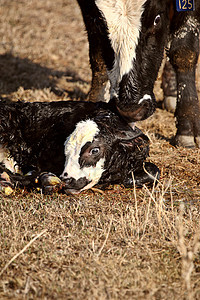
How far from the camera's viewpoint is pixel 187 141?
15.6ft

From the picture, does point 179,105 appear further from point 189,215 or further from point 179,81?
point 189,215

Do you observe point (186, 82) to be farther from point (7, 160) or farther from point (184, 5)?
point (7, 160)

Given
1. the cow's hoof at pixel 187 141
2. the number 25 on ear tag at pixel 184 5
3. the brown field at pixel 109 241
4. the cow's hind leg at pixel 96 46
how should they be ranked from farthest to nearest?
the cow's hoof at pixel 187 141 → the number 25 on ear tag at pixel 184 5 → the cow's hind leg at pixel 96 46 → the brown field at pixel 109 241

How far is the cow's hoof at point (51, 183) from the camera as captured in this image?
3260mm

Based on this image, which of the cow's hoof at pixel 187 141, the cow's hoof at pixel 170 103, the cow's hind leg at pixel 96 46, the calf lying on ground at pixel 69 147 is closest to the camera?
the calf lying on ground at pixel 69 147

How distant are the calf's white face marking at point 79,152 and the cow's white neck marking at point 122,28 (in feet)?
2.02

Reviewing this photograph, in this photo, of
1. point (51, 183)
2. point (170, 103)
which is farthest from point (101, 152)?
point (170, 103)

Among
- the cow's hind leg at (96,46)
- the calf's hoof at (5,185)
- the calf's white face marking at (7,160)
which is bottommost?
the calf's hoof at (5,185)

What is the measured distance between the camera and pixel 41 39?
31.3 ft

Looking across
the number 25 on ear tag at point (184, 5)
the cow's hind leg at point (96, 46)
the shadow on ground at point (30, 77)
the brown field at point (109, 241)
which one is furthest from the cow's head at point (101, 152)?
the shadow on ground at point (30, 77)

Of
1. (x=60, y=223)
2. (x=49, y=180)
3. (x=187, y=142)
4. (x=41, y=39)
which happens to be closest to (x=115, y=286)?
(x=60, y=223)

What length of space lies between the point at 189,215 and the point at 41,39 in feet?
23.9

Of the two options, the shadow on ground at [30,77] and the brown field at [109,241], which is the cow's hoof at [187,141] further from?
the shadow on ground at [30,77]

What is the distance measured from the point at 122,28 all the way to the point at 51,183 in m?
1.56
